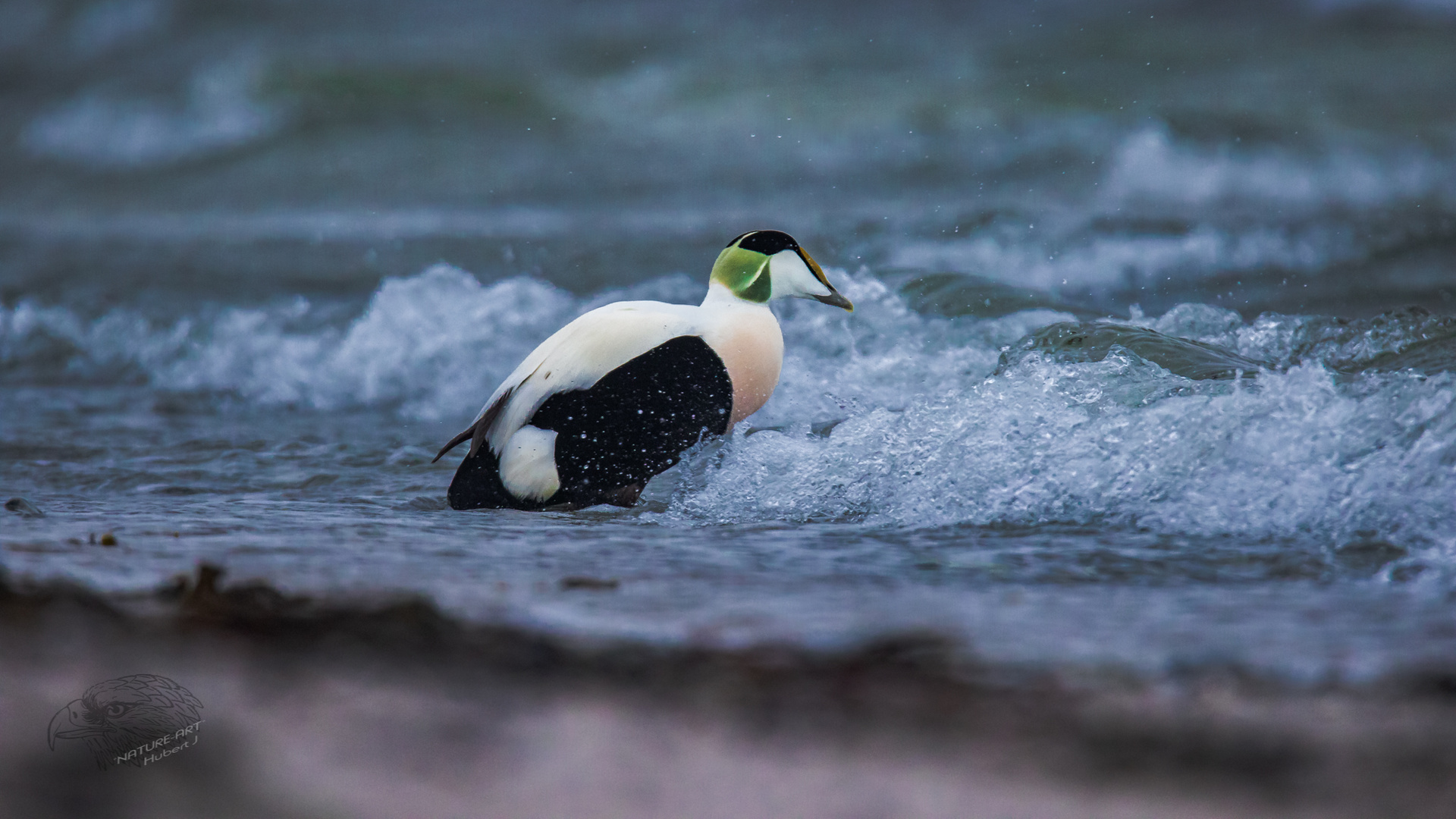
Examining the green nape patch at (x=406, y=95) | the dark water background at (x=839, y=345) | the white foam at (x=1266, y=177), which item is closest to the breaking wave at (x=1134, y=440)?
the dark water background at (x=839, y=345)

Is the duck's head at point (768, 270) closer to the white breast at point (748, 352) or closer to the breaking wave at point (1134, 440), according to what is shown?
the white breast at point (748, 352)

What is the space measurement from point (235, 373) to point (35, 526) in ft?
9.55

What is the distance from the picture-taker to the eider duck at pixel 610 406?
2.28 meters

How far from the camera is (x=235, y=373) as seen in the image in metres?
4.68

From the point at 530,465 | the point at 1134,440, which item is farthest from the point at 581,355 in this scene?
the point at 1134,440

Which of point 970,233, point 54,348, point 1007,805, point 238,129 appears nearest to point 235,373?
point 54,348

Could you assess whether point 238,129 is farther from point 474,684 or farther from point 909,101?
point 474,684

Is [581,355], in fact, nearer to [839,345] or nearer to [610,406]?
[610,406]
